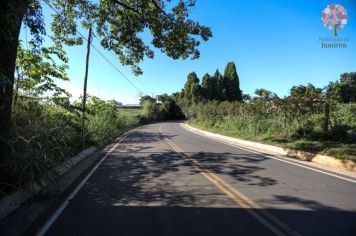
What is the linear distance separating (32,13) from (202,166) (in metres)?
7.09

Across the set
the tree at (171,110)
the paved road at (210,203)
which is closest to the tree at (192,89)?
the tree at (171,110)

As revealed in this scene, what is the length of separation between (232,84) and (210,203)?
65277 millimetres

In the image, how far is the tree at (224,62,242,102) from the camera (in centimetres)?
7031

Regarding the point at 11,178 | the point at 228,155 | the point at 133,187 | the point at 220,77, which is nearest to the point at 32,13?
A: the point at 11,178

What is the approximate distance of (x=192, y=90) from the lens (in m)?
77.6

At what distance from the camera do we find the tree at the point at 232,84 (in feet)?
231

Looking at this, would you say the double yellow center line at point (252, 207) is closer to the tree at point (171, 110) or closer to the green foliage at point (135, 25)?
the green foliage at point (135, 25)

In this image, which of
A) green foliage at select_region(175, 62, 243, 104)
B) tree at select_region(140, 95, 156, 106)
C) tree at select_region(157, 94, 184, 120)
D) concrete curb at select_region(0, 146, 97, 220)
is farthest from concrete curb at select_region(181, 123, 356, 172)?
tree at select_region(140, 95, 156, 106)

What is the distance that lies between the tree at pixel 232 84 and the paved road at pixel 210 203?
60.2m

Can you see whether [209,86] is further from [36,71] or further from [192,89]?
[36,71]

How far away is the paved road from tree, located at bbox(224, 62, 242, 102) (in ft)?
198

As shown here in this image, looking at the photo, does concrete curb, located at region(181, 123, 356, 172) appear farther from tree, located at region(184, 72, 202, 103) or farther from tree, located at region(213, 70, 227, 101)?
tree, located at region(184, 72, 202, 103)

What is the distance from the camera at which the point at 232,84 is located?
7038 cm

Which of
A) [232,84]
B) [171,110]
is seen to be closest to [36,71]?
[232,84]
